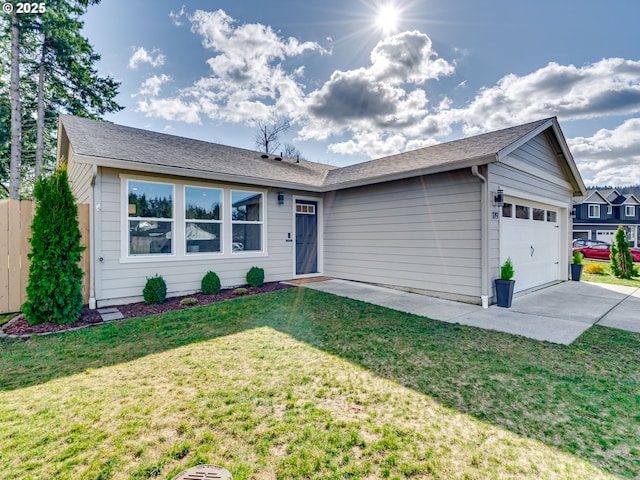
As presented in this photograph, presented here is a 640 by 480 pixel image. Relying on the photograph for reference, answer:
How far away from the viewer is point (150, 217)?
6387 mm

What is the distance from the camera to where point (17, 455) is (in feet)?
6.48

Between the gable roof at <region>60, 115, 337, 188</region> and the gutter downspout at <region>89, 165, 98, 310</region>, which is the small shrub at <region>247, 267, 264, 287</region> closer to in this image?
the gable roof at <region>60, 115, 337, 188</region>

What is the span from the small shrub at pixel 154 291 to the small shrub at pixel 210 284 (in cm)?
85

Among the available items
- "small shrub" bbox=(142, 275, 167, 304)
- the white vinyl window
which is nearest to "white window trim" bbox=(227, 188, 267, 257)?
the white vinyl window

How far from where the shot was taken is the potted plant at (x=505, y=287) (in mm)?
6027

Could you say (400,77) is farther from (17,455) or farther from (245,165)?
(17,455)

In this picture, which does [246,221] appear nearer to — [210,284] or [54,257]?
[210,284]

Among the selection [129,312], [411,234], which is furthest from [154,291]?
[411,234]

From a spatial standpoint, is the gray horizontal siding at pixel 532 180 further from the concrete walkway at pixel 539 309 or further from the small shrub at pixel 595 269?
the small shrub at pixel 595 269

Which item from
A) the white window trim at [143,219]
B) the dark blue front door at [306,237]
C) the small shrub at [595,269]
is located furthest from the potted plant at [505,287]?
the small shrub at [595,269]

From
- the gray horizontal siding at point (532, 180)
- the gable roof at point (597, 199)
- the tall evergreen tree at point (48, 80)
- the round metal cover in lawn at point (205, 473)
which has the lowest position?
the round metal cover in lawn at point (205, 473)

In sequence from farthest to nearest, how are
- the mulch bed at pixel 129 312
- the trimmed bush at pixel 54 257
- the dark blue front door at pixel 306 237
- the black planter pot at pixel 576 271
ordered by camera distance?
the black planter pot at pixel 576 271 → the dark blue front door at pixel 306 237 → the trimmed bush at pixel 54 257 → the mulch bed at pixel 129 312

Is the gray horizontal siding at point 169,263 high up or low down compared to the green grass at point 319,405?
up

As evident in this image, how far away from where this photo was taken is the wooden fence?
5.50 meters
